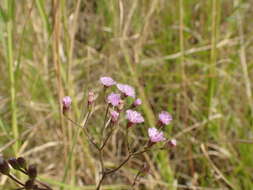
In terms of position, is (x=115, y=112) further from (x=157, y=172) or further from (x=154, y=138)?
(x=157, y=172)

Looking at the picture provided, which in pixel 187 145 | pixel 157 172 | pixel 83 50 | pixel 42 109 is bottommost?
pixel 157 172

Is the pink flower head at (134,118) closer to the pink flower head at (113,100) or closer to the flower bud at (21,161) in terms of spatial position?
the pink flower head at (113,100)

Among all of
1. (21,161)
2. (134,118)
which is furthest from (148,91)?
(21,161)

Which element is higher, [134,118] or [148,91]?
[134,118]

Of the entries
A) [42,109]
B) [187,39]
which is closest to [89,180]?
[42,109]

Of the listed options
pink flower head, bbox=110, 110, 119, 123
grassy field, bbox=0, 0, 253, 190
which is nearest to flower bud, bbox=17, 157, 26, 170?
pink flower head, bbox=110, 110, 119, 123

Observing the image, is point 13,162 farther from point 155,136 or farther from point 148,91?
point 148,91

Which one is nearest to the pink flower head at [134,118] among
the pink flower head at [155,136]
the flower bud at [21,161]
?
the pink flower head at [155,136]

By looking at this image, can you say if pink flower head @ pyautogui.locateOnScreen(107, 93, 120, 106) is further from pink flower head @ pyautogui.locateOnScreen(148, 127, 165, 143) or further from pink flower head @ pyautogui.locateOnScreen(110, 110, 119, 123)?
pink flower head @ pyautogui.locateOnScreen(148, 127, 165, 143)
